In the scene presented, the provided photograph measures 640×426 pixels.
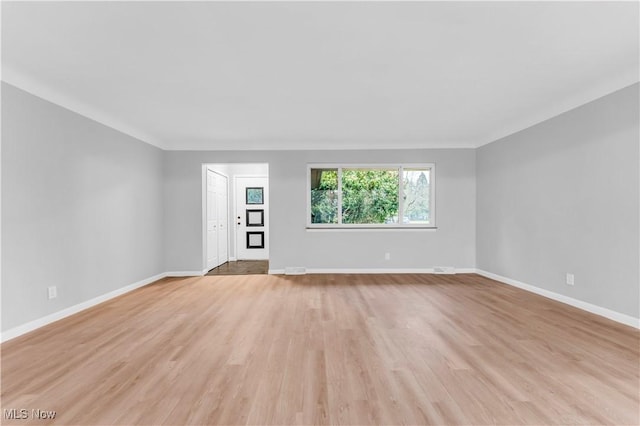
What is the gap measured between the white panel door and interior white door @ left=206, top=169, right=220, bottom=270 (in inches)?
8.8

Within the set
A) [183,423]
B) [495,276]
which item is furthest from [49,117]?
[495,276]

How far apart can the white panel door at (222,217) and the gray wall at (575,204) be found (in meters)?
5.71

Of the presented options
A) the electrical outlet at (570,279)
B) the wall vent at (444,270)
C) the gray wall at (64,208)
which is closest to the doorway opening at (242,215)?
the gray wall at (64,208)

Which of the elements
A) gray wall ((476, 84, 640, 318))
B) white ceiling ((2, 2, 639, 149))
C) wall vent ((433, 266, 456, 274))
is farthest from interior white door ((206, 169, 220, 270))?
gray wall ((476, 84, 640, 318))

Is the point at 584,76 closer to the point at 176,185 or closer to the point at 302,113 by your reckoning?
the point at 302,113

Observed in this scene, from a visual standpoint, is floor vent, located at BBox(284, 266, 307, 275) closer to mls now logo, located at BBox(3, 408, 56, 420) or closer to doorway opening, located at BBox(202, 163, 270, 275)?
doorway opening, located at BBox(202, 163, 270, 275)

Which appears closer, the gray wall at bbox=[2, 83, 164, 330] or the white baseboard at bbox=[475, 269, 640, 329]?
the gray wall at bbox=[2, 83, 164, 330]

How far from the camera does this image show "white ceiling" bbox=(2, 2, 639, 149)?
1.95 metres

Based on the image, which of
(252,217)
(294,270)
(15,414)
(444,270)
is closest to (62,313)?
(15,414)

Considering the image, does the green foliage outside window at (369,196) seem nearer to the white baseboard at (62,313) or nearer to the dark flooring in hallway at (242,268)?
the dark flooring in hallway at (242,268)

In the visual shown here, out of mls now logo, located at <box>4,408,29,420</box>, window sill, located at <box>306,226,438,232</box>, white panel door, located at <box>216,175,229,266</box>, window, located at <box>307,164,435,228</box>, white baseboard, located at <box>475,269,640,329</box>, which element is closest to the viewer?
mls now logo, located at <box>4,408,29,420</box>

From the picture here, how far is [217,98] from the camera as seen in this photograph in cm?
338

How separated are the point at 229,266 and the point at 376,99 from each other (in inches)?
197

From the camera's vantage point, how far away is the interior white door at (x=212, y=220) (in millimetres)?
5969
